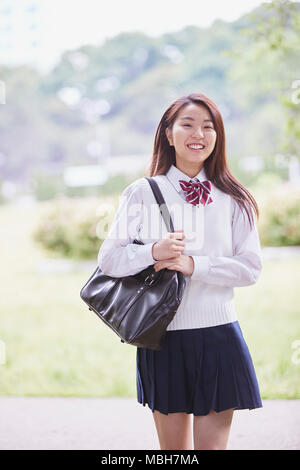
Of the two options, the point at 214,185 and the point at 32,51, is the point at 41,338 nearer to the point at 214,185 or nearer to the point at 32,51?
the point at 214,185

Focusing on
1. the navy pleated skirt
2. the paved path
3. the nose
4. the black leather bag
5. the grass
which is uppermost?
the nose

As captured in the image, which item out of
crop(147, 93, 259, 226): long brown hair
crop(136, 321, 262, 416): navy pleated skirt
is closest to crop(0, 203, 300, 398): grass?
crop(136, 321, 262, 416): navy pleated skirt

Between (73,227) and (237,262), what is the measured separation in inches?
220

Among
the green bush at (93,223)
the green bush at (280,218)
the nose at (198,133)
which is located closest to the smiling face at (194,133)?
the nose at (198,133)

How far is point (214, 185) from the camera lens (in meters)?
1.57

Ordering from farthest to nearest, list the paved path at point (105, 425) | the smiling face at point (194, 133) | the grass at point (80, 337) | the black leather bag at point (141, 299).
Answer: the grass at point (80, 337) < the paved path at point (105, 425) < the smiling face at point (194, 133) < the black leather bag at point (141, 299)

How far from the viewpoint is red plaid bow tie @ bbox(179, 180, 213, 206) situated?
4.85 ft

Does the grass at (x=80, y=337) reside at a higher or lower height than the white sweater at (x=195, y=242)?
lower

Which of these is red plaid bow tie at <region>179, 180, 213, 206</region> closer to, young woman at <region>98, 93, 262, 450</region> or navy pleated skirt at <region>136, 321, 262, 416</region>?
young woman at <region>98, 93, 262, 450</region>

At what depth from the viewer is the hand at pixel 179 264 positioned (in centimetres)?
142

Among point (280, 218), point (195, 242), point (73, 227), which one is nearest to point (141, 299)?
point (195, 242)

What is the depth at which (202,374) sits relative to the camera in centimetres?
148

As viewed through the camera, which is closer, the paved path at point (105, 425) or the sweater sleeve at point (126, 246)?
the sweater sleeve at point (126, 246)

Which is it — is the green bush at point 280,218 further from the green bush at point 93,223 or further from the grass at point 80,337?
the grass at point 80,337
